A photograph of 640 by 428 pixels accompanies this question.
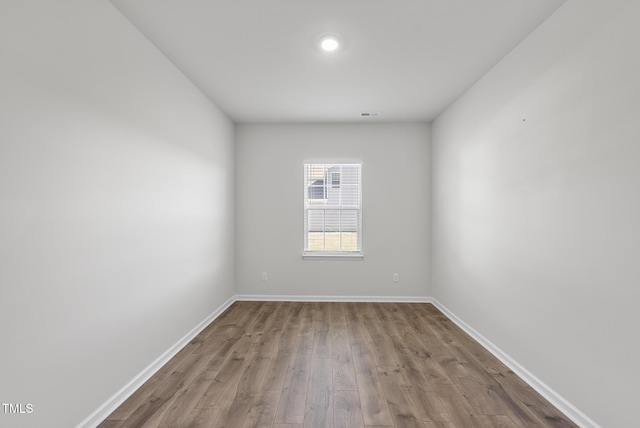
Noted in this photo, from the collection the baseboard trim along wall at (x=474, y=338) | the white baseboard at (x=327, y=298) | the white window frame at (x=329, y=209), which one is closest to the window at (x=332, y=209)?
the white window frame at (x=329, y=209)

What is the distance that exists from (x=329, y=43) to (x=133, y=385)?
304 cm

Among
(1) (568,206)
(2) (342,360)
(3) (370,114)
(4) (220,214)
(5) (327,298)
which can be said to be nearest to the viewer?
(1) (568,206)

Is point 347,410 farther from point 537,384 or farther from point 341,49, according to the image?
point 341,49

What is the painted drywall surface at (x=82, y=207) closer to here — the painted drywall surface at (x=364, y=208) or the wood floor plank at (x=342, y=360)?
the wood floor plank at (x=342, y=360)

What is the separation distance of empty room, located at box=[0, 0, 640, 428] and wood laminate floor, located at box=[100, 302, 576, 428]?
0.02 meters

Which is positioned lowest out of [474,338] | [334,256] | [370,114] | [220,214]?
[474,338]

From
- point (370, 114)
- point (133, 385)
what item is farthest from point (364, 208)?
point (133, 385)

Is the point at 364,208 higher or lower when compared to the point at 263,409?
higher

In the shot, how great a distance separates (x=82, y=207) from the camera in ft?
5.60

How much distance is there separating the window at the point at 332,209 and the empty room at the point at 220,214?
1.00 metres

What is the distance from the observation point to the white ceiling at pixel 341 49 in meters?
2.00

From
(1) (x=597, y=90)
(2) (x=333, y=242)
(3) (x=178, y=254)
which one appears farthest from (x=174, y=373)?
(1) (x=597, y=90)

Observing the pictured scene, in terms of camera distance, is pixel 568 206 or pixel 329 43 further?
pixel 329 43

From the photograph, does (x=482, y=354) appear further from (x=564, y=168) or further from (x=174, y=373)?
(x=174, y=373)
